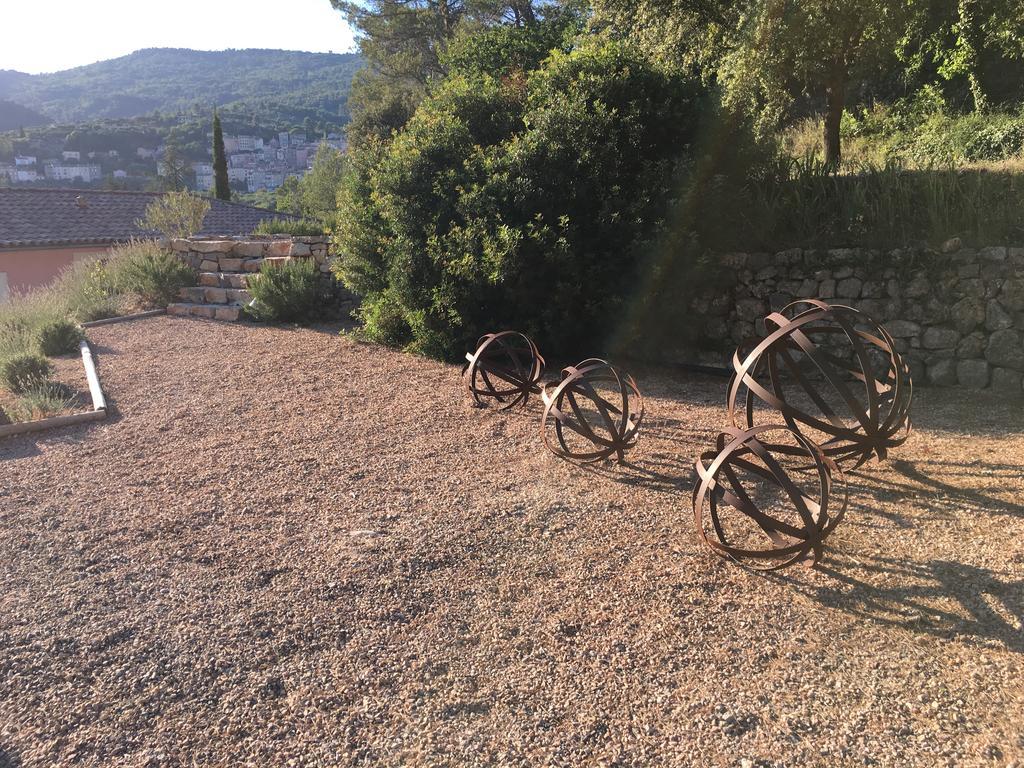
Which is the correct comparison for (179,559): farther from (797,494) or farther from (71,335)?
(71,335)

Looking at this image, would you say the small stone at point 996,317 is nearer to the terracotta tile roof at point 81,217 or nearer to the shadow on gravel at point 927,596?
the shadow on gravel at point 927,596

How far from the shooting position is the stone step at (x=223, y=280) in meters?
12.3

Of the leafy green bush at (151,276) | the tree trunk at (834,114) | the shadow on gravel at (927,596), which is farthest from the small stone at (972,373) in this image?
the leafy green bush at (151,276)

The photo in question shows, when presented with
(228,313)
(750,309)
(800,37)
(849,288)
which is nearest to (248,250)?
(228,313)

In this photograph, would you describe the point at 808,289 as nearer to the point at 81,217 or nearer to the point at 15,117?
the point at 81,217

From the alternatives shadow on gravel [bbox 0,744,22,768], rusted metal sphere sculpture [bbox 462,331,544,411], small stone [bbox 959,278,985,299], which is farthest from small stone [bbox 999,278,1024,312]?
shadow on gravel [bbox 0,744,22,768]

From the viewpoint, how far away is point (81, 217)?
25078 millimetres

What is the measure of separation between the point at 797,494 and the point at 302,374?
5.83 m

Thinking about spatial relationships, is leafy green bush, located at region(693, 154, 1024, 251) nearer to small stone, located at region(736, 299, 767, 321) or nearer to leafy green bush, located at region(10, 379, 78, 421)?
small stone, located at region(736, 299, 767, 321)

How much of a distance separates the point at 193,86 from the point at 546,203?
109519 mm

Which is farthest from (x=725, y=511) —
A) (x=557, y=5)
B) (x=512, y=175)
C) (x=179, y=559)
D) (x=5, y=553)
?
(x=557, y=5)

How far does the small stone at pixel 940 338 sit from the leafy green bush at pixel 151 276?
11637mm

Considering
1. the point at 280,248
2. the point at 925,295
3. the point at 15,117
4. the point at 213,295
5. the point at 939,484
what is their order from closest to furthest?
the point at 939,484, the point at 925,295, the point at 280,248, the point at 213,295, the point at 15,117

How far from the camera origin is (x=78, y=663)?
9.63ft
